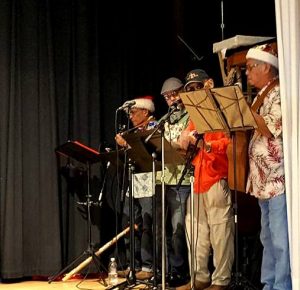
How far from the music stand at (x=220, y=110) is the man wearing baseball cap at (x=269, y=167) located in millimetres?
96

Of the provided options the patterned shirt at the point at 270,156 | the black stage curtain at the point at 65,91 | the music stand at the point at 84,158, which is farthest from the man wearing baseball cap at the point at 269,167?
the black stage curtain at the point at 65,91

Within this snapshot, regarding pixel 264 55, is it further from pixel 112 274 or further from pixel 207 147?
pixel 112 274

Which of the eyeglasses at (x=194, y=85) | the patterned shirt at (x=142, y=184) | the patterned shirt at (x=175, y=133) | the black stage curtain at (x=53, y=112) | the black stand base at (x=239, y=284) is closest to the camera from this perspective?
the black stand base at (x=239, y=284)

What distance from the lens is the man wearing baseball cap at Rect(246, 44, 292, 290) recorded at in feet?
11.2

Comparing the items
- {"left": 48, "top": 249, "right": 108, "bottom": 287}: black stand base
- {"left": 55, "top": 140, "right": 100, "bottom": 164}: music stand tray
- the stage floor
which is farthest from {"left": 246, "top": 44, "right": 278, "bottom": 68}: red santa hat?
{"left": 48, "top": 249, "right": 108, "bottom": 287}: black stand base

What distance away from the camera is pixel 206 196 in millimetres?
4129

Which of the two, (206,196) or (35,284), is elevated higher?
(206,196)

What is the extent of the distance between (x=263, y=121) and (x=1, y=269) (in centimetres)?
288

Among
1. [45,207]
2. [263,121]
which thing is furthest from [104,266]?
[263,121]

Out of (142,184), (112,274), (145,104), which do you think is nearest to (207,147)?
(142,184)

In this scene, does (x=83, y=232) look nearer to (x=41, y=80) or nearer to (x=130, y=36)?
(x=41, y=80)

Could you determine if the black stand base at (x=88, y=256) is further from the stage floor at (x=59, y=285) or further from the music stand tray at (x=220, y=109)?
the music stand tray at (x=220, y=109)

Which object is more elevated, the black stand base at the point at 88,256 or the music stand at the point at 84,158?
the music stand at the point at 84,158

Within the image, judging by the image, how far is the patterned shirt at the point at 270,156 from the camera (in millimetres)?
3451
